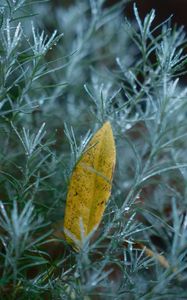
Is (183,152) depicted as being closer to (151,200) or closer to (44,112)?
(151,200)

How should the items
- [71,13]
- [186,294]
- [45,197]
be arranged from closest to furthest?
Answer: [186,294], [45,197], [71,13]

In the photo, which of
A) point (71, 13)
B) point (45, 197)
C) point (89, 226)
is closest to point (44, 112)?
point (45, 197)

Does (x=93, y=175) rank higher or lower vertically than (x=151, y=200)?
higher

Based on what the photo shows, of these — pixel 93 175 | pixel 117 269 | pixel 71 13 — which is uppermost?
pixel 71 13
